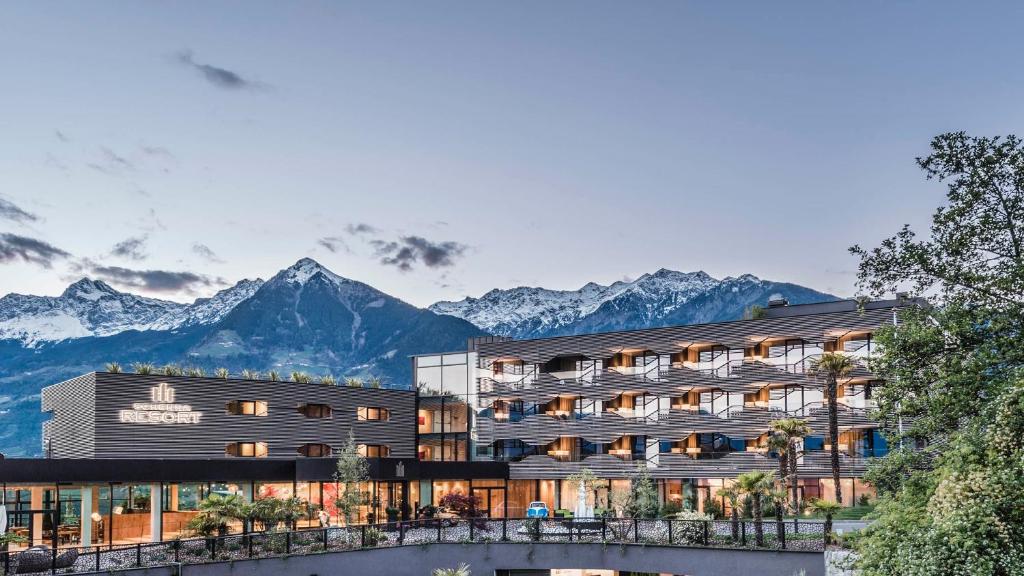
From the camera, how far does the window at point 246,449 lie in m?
53.1

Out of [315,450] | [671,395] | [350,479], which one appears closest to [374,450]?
[315,450]

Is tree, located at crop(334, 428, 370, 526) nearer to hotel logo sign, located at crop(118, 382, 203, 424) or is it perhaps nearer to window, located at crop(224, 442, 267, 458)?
window, located at crop(224, 442, 267, 458)

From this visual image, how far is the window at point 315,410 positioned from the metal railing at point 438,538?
698 inches

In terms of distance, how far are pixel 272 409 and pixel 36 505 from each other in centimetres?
1521

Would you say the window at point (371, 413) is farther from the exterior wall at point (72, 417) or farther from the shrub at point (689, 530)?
the shrub at point (689, 530)

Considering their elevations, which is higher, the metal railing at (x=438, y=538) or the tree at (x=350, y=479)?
the tree at (x=350, y=479)

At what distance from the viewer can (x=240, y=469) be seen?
47.9 m

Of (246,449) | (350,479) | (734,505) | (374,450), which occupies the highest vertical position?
(246,449)

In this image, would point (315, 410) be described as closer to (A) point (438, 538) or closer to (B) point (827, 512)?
(A) point (438, 538)

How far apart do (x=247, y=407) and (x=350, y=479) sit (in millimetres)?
8968

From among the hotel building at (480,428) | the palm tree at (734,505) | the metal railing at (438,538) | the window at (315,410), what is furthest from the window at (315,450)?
the palm tree at (734,505)

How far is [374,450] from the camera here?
62156mm

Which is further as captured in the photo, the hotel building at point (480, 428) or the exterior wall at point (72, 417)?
the exterior wall at point (72, 417)

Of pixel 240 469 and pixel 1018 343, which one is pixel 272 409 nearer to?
pixel 240 469
